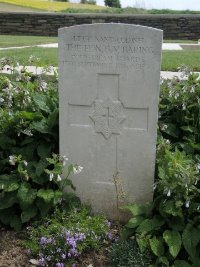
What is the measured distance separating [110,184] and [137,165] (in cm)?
24

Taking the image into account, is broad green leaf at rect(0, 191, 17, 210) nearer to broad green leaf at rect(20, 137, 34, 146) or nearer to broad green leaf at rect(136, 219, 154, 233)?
broad green leaf at rect(20, 137, 34, 146)

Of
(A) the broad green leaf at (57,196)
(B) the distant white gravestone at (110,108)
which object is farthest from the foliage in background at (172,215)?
(A) the broad green leaf at (57,196)

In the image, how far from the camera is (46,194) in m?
3.10

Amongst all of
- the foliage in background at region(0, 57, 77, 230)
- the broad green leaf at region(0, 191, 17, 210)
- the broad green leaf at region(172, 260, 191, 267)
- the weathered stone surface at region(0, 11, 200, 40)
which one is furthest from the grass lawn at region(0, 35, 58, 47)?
the broad green leaf at region(172, 260, 191, 267)

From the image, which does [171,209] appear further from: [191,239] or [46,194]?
[46,194]

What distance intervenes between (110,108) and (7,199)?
2.98 feet

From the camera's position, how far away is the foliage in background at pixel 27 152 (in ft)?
10.3

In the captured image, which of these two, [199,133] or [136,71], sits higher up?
[136,71]

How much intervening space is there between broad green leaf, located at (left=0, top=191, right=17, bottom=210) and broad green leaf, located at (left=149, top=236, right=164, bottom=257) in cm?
95

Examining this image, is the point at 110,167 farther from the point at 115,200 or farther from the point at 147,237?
the point at 147,237

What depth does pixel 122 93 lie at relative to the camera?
3094 millimetres

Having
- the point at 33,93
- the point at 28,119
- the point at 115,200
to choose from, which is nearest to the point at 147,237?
the point at 115,200

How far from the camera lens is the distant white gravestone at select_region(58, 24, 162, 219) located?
3.02 m

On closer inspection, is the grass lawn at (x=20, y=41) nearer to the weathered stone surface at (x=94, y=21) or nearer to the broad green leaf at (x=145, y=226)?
the weathered stone surface at (x=94, y=21)
